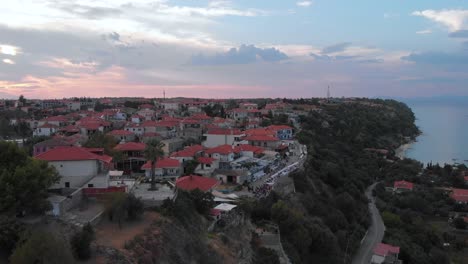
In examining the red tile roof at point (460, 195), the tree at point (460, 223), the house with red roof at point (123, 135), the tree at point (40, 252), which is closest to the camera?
the tree at point (40, 252)

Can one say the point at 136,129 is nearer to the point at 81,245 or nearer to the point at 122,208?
the point at 122,208

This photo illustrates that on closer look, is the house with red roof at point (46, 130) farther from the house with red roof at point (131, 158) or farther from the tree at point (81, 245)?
the tree at point (81, 245)

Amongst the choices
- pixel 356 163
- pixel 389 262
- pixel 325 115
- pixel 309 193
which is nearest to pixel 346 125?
pixel 325 115

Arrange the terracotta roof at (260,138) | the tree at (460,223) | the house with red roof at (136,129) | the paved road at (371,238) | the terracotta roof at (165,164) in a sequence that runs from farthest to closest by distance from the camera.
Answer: the house with red roof at (136,129) → the terracotta roof at (260,138) → the tree at (460,223) → the terracotta roof at (165,164) → the paved road at (371,238)

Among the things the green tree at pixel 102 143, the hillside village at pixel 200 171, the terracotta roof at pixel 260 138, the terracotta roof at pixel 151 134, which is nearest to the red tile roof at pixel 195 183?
the hillside village at pixel 200 171

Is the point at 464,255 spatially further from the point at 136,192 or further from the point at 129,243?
the point at 129,243

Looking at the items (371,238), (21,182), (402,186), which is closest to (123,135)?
(371,238)
